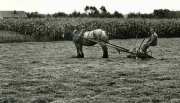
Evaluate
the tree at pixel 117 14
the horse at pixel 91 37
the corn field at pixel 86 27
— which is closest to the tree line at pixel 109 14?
the tree at pixel 117 14

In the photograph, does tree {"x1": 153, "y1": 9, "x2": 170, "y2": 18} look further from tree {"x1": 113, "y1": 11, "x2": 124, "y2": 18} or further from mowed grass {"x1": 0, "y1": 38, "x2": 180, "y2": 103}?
mowed grass {"x1": 0, "y1": 38, "x2": 180, "y2": 103}

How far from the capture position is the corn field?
40.5 metres

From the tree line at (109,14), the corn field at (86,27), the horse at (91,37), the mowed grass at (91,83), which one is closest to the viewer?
the mowed grass at (91,83)

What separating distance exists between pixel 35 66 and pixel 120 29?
27380 millimetres

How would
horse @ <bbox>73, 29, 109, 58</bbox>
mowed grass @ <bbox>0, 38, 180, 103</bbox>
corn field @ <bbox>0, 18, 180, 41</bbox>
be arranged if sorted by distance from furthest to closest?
corn field @ <bbox>0, 18, 180, 41</bbox> < horse @ <bbox>73, 29, 109, 58</bbox> < mowed grass @ <bbox>0, 38, 180, 103</bbox>

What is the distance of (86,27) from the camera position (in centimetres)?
4322

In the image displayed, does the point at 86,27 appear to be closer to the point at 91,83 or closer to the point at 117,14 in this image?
the point at 117,14

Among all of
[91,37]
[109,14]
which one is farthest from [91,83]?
[109,14]

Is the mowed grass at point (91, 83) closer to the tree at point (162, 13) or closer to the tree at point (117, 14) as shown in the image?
the tree at point (117, 14)

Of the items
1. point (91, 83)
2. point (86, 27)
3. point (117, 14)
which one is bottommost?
point (86, 27)

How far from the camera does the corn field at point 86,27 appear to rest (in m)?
40.5

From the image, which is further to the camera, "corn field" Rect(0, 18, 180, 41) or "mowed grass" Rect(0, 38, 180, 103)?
"corn field" Rect(0, 18, 180, 41)

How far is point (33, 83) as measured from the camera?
12.6m

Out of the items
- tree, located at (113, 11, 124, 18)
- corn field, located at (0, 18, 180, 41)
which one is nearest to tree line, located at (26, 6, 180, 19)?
tree, located at (113, 11, 124, 18)
